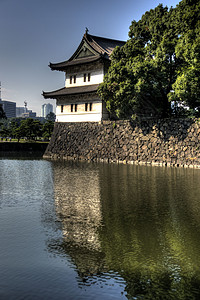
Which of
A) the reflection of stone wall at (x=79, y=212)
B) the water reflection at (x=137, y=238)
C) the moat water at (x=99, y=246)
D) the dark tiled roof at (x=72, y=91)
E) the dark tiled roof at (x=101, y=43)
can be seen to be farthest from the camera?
the dark tiled roof at (x=101, y=43)

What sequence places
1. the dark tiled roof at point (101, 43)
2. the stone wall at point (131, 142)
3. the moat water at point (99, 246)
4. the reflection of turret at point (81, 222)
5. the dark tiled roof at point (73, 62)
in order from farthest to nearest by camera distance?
the dark tiled roof at point (101, 43), the dark tiled roof at point (73, 62), the stone wall at point (131, 142), the reflection of turret at point (81, 222), the moat water at point (99, 246)

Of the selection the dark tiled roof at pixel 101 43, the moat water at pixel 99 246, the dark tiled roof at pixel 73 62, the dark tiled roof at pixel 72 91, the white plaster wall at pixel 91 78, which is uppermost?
the dark tiled roof at pixel 101 43

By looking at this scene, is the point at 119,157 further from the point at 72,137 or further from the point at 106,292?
the point at 106,292

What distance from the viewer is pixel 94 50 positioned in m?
38.7

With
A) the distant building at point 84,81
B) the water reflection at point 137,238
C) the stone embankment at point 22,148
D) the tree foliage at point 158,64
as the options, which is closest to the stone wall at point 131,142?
the distant building at point 84,81

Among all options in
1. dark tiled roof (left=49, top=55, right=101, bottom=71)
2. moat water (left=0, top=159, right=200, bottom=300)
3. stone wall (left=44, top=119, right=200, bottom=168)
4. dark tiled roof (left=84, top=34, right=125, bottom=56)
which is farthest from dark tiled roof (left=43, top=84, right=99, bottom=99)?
moat water (left=0, top=159, right=200, bottom=300)

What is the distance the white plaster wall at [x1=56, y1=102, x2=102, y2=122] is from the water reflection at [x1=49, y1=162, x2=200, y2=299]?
25069mm

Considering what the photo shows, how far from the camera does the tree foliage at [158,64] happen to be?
88.3 ft

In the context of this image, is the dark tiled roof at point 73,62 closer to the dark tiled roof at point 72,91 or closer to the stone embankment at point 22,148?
the dark tiled roof at point 72,91

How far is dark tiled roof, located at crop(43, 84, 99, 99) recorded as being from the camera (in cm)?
3809

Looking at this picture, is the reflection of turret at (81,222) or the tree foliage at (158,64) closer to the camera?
the reflection of turret at (81,222)

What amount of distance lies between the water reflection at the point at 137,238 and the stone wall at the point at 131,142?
16.3 metres

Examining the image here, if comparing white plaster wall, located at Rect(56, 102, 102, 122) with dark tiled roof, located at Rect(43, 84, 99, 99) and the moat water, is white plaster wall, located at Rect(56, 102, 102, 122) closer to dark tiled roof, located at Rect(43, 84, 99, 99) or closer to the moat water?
dark tiled roof, located at Rect(43, 84, 99, 99)

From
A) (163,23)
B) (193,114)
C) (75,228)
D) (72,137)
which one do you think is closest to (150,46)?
(163,23)
